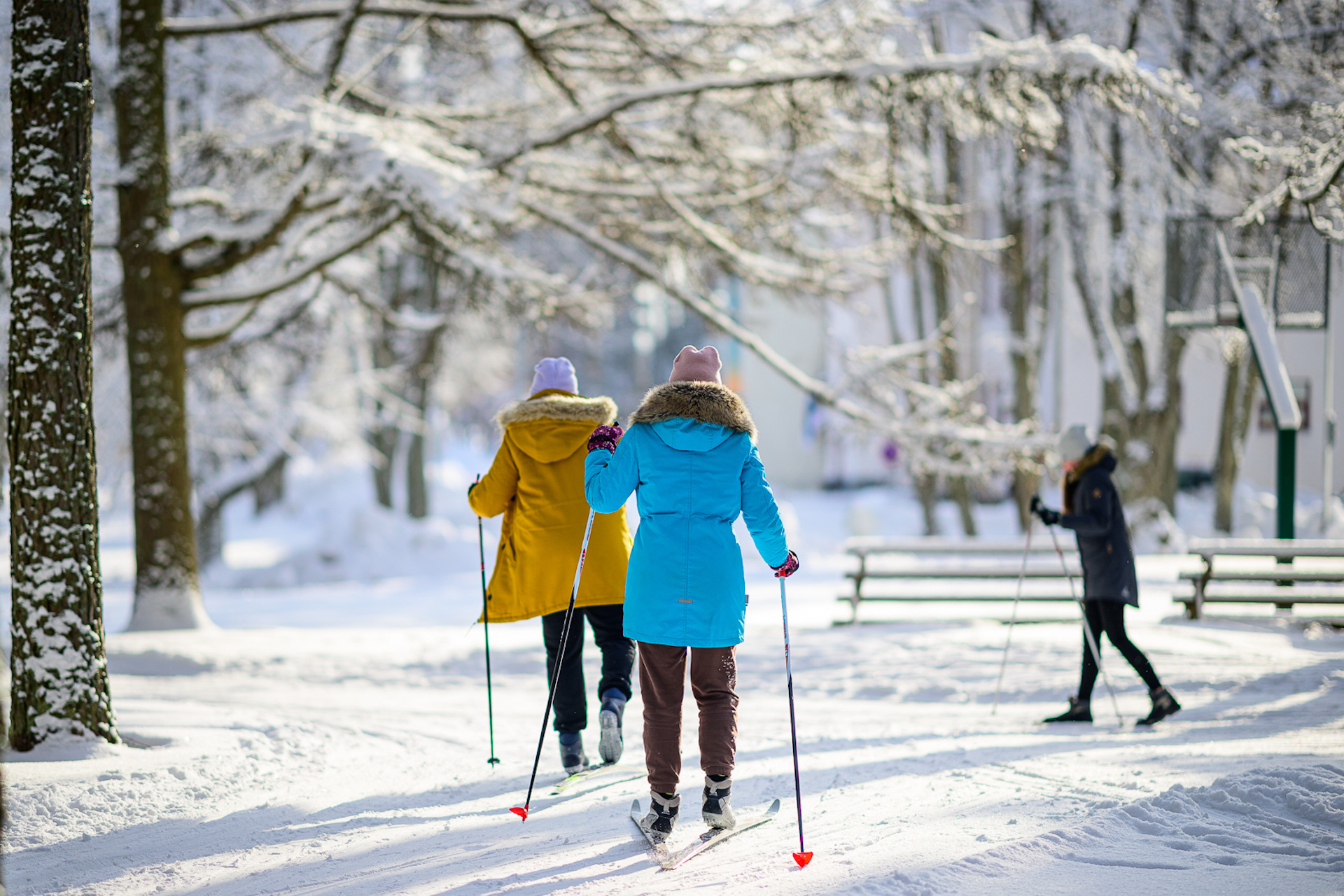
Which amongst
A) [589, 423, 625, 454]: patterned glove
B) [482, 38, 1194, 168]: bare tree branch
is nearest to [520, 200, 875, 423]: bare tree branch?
[482, 38, 1194, 168]: bare tree branch

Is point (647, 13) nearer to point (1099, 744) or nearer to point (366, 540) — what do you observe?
point (1099, 744)

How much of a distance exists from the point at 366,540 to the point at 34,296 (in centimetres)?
1324

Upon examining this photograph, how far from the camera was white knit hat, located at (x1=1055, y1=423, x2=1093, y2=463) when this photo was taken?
20.4 ft

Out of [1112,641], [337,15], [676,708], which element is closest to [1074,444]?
[1112,641]

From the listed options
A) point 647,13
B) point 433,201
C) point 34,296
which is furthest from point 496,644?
point 647,13

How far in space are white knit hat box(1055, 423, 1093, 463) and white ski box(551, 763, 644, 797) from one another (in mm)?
3171

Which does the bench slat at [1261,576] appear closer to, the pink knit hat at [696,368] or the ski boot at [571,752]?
the ski boot at [571,752]

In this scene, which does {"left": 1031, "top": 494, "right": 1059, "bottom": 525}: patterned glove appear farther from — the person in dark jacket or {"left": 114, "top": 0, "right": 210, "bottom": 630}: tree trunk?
{"left": 114, "top": 0, "right": 210, "bottom": 630}: tree trunk

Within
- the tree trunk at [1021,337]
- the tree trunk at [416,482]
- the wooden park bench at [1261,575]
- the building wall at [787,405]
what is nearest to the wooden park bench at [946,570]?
the wooden park bench at [1261,575]

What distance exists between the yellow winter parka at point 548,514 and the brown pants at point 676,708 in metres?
0.81

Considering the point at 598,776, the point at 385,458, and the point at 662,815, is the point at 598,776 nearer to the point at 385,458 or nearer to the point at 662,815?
the point at 662,815

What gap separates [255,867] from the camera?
3.71 m

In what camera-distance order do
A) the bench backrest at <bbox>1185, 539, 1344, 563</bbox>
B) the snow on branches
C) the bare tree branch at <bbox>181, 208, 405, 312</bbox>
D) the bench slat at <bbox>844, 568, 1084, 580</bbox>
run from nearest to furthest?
1. the snow on branches
2. the bench backrest at <bbox>1185, 539, 1344, 563</bbox>
3. the bare tree branch at <bbox>181, 208, 405, 312</bbox>
4. the bench slat at <bbox>844, 568, 1084, 580</bbox>

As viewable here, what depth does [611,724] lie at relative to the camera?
15.8ft
